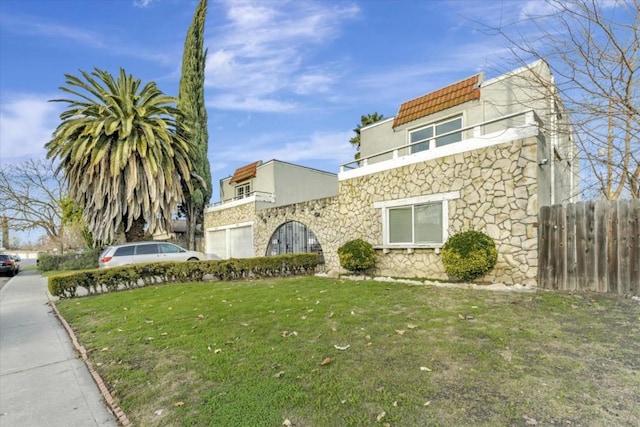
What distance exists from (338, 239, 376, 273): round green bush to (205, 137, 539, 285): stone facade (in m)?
0.42

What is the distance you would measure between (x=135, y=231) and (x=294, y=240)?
10682 millimetres

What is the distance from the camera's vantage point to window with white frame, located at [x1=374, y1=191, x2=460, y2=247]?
9.93 m

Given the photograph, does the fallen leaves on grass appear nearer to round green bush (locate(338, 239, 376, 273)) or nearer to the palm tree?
round green bush (locate(338, 239, 376, 273))

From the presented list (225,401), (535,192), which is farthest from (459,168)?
(225,401)

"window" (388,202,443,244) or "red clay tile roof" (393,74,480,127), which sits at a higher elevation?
"red clay tile roof" (393,74,480,127)

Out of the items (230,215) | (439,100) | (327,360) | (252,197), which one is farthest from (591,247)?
(230,215)

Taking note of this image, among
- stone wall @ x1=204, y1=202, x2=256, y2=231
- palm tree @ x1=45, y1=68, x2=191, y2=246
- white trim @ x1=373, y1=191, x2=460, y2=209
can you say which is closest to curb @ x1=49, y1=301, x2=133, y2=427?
white trim @ x1=373, y1=191, x2=460, y2=209

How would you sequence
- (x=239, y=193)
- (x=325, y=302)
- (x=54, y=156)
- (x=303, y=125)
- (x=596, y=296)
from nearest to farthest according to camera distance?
(x=596, y=296) < (x=325, y=302) < (x=303, y=125) < (x=54, y=156) < (x=239, y=193)

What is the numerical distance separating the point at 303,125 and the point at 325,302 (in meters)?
7.93

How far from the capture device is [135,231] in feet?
65.4

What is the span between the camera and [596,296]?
665cm

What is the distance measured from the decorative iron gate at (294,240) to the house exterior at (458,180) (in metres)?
0.41

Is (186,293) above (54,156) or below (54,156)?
below

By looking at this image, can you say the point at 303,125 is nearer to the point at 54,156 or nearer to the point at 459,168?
the point at 459,168
